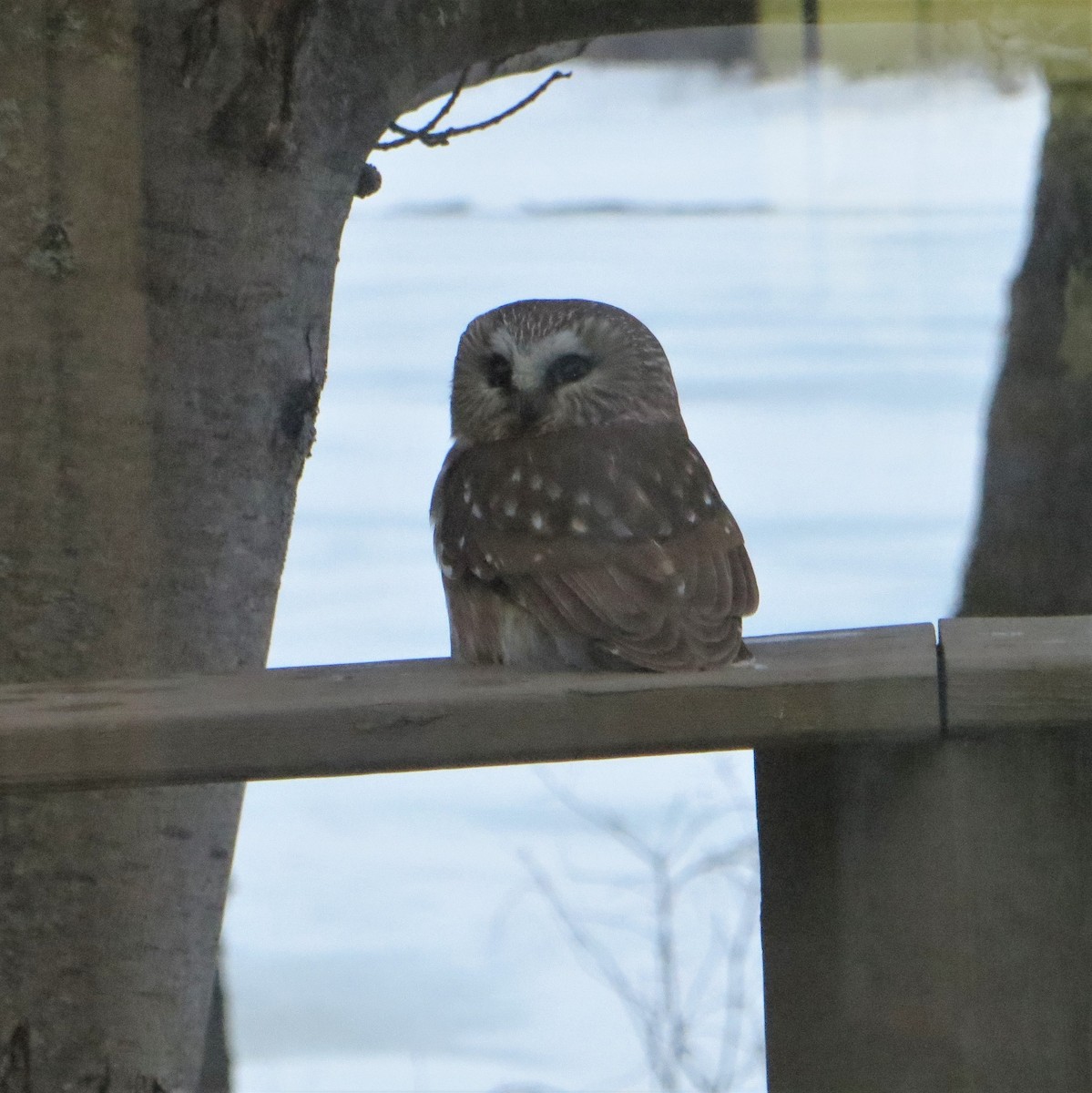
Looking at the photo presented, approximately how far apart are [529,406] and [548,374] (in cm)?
7

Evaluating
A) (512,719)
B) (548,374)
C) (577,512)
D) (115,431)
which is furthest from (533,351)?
(512,719)

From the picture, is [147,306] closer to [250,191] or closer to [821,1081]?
[250,191]

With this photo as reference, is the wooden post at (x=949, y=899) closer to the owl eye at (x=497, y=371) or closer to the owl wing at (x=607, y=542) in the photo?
the owl wing at (x=607, y=542)

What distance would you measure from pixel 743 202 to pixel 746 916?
1.23 m

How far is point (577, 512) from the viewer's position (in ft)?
5.88

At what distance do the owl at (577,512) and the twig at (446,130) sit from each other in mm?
287

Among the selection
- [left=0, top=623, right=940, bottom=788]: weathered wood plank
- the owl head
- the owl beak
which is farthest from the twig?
[left=0, top=623, right=940, bottom=788]: weathered wood plank

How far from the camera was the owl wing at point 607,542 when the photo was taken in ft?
5.20

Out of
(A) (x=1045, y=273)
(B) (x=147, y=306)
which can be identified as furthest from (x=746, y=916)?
(A) (x=1045, y=273)

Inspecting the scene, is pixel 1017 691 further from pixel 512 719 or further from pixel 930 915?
pixel 512 719

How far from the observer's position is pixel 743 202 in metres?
2.94

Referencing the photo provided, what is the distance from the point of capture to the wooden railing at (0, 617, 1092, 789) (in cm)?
134

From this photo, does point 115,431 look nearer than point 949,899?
No

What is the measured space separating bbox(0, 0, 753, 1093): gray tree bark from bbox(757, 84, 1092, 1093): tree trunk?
0.77 m
